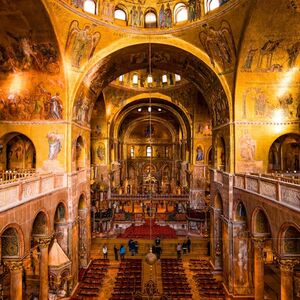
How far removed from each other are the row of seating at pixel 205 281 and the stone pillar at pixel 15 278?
9.92 m

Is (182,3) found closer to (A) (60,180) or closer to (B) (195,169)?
(A) (60,180)

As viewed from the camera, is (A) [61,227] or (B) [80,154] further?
(B) [80,154]

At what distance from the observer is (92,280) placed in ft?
65.3

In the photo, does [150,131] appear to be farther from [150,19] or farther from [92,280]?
[92,280]

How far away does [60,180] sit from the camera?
58.3ft

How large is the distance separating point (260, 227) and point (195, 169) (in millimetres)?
16756

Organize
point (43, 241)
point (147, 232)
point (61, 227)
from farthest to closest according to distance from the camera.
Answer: point (147, 232)
point (61, 227)
point (43, 241)

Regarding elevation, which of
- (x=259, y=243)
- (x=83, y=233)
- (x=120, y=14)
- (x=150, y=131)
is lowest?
(x=83, y=233)

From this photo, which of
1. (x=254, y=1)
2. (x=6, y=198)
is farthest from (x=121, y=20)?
(x=6, y=198)

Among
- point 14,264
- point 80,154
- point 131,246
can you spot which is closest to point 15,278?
point 14,264

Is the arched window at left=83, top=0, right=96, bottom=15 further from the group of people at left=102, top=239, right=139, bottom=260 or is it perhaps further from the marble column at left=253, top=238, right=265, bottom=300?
the group of people at left=102, top=239, right=139, bottom=260

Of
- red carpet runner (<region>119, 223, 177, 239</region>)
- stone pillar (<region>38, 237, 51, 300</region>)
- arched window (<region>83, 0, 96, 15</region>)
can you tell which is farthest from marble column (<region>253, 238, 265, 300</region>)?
arched window (<region>83, 0, 96, 15</region>)

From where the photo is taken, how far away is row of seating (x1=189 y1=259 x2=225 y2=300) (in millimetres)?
17344

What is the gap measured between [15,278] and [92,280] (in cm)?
828
